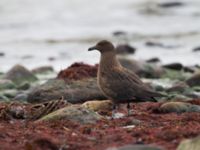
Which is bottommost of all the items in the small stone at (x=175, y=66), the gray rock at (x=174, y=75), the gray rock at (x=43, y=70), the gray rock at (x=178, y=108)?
the gray rock at (x=174, y=75)

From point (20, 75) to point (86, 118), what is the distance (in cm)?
620

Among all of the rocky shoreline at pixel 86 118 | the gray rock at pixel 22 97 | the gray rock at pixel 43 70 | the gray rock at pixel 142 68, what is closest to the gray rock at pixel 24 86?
the rocky shoreline at pixel 86 118

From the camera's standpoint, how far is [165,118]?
9.03m

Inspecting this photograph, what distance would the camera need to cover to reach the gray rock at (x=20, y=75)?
1458cm

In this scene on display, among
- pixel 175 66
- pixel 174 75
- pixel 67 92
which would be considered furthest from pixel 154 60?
pixel 67 92

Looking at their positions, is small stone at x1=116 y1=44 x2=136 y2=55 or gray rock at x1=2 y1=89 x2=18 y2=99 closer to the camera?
gray rock at x1=2 y1=89 x2=18 y2=99

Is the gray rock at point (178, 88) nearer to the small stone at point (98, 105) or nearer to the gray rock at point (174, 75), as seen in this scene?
the gray rock at point (174, 75)

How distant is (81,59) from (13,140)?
34.3ft

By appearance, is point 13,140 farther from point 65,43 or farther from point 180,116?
point 65,43

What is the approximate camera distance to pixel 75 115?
8.68 meters

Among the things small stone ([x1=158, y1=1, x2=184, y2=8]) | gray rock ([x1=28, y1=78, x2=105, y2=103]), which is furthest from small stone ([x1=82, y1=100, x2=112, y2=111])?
small stone ([x1=158, y1=1, x2=184, y2=8])

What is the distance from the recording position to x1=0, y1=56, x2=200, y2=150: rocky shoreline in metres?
7.31

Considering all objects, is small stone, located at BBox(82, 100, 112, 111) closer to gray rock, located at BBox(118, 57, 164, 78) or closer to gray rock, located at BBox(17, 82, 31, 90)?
gray rock, located at BBox(17, 82, 31, 90)

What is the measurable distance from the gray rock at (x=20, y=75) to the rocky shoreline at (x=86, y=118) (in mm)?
402
